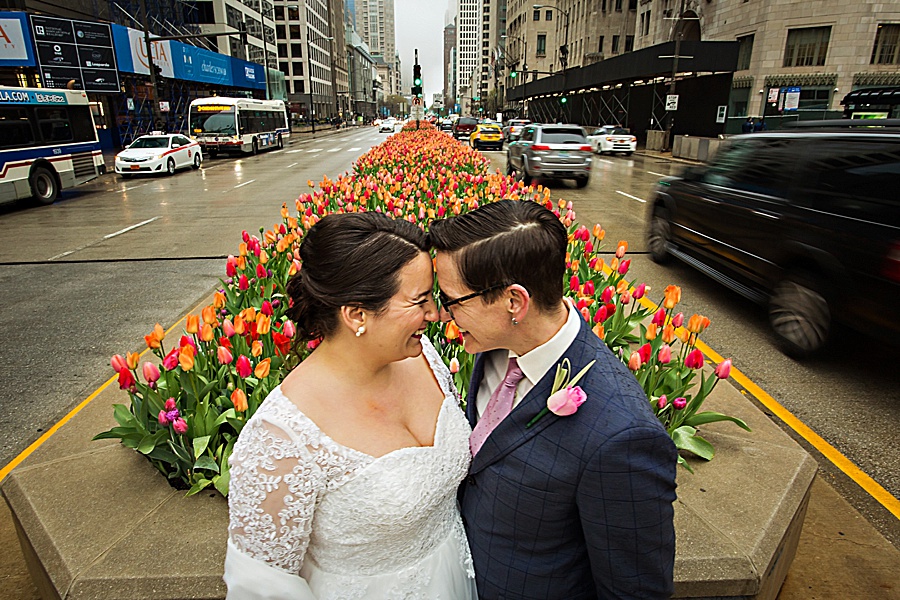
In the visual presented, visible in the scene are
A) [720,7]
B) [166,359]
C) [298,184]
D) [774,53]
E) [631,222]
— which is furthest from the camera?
[720,7]

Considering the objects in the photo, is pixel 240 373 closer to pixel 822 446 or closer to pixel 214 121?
pixel 822 446

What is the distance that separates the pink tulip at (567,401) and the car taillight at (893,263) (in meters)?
4.05

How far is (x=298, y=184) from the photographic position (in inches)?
754

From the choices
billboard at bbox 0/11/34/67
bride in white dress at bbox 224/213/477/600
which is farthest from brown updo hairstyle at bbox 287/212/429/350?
billboard at bbox 0/11/34/67

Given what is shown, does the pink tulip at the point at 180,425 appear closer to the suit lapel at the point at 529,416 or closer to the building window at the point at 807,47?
the suit lapel at the point at 529,416

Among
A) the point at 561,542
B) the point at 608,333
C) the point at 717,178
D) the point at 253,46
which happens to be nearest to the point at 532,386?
the point at 561,542

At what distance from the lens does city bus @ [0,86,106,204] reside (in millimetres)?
14859

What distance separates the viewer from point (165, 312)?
22.2ft

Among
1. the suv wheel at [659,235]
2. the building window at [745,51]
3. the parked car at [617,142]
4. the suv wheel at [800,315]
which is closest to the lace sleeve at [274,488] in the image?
the suv wheel at [800,315]

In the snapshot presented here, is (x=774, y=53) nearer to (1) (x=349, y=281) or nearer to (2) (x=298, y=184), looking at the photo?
(2) (x=298, y=184)

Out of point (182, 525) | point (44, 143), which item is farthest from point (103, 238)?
point (182, 525)

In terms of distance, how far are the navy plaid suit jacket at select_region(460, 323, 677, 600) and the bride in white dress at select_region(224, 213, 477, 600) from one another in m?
0.18

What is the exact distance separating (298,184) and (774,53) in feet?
102

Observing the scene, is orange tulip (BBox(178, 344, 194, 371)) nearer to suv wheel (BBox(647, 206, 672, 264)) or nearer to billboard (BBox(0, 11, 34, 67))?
suv wheel (BBox(647, 206, 672, 264))
